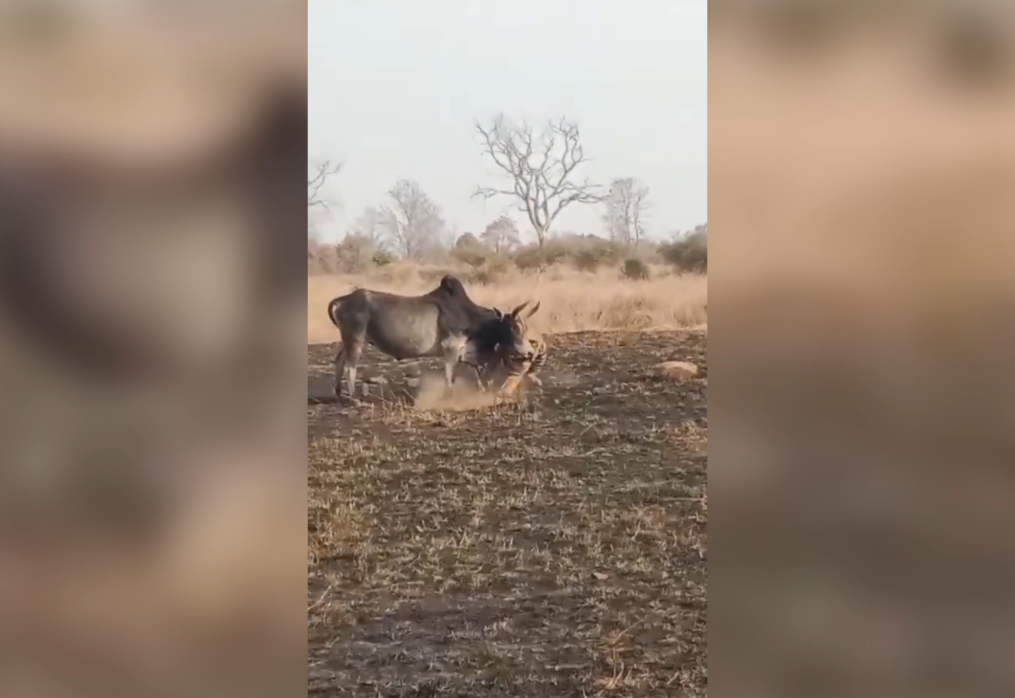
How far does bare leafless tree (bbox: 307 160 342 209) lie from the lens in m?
1.17

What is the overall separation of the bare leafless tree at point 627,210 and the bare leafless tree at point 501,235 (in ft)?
0.49

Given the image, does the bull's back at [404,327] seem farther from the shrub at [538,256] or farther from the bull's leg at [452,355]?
the shrub at [538,256]

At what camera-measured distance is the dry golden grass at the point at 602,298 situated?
1.20 metres

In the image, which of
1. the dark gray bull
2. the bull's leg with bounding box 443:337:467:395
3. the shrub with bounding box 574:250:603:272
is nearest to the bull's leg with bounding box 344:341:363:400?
the dark gray bull

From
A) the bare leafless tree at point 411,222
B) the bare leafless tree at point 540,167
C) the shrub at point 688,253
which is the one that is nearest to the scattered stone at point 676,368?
the shrub at point 688,253

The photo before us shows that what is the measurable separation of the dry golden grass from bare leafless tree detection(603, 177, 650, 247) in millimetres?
62

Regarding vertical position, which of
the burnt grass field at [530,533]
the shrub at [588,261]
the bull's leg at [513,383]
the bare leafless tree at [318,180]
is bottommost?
the burnt grass field at [530,533]

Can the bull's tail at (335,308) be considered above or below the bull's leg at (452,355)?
above

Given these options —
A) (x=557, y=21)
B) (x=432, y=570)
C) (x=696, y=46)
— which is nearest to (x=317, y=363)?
(x=432, y=570)

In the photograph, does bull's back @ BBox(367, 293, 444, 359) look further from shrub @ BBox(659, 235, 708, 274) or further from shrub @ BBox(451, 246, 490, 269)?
shrub @ BBox(659, 235, 708, 274)

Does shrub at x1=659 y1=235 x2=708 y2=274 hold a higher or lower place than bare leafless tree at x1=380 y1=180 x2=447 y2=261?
lower

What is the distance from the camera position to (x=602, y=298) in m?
1.21
